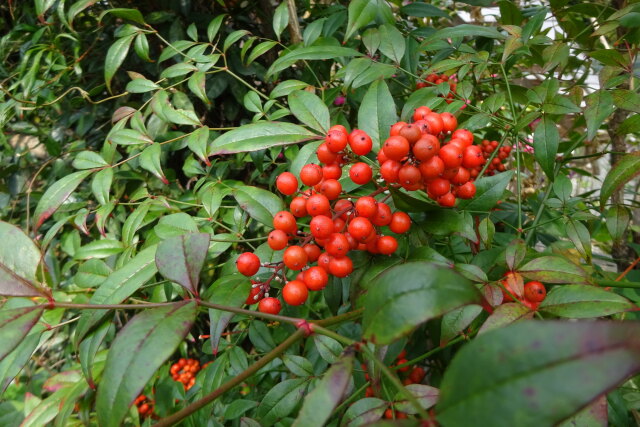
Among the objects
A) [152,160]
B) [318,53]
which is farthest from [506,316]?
[152,160]

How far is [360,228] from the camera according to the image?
23.4 inches

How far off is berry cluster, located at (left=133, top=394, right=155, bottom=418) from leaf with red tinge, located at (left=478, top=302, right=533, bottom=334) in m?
1.27

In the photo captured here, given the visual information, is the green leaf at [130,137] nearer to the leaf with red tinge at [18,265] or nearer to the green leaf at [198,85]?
the green leaf at [198,85]

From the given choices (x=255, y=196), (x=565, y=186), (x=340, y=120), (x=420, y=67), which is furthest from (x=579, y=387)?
(x=420, y=67)

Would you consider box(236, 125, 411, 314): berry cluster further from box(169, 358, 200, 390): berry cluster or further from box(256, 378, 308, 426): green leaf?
box(169, 358, 200, 390): berry cluster

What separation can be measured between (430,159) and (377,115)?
8.1 inches

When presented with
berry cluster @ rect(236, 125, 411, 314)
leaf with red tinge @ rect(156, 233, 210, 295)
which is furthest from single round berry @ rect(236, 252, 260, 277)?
leaf with red tinge @ rect(156, 233, 210, 295)

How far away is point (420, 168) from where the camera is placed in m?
0.59

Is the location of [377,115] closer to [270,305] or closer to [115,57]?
[270,305]

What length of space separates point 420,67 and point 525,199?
22.8 inches

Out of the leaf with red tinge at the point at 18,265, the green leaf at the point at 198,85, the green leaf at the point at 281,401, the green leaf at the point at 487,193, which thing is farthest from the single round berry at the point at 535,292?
the green leaf at the point at 198,85

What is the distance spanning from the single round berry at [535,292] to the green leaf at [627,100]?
0.37 meters

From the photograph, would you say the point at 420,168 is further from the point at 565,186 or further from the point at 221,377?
the point at 221,377

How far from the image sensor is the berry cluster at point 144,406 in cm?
142
